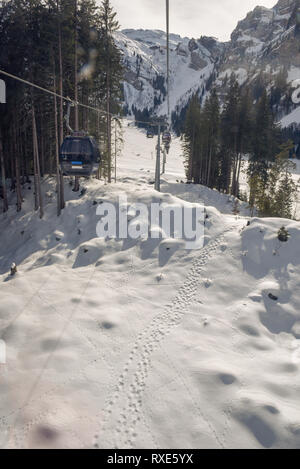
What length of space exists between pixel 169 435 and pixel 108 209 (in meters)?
13.7

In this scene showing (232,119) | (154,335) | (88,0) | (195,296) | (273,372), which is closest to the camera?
(273,372)

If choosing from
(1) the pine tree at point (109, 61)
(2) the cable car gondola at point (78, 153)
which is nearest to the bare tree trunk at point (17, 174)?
(1) the pine tree at point (109, 61)

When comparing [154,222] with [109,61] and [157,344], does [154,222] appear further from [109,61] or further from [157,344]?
[109,61]

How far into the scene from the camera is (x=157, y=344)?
25.7 feet

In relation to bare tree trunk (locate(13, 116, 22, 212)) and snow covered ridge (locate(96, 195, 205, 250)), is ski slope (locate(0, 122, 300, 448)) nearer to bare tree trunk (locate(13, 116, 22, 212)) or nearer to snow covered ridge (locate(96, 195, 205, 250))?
snow covered ridge (locate(96, 195, 205, 250))

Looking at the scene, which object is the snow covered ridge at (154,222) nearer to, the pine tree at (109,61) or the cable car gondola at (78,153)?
the cable car gondola at (78,153)

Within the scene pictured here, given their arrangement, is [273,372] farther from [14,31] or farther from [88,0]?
[88,0]

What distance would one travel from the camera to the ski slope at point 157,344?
560 cm

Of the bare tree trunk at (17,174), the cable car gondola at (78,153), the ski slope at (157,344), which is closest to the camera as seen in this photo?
the ski slope at (157,344)

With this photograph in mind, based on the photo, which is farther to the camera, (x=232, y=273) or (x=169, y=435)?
(x=232, y=273)

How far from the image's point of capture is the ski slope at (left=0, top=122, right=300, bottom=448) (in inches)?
221
